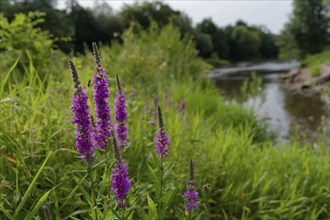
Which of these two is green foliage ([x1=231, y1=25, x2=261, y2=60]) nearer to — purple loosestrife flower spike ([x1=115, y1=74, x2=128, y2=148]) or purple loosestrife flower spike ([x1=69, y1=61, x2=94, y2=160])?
purple loosestrife flower spike ([x1=115, y1=74, x2=128, y2=148])

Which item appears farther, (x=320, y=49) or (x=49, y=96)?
(x=320, y=49)

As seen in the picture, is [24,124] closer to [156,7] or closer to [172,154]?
[172,154]

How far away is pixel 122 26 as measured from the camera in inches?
1902

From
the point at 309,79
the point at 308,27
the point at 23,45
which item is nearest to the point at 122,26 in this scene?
the point at 308,27

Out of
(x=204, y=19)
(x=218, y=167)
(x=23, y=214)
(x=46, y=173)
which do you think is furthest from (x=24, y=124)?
(x=204, y=19)

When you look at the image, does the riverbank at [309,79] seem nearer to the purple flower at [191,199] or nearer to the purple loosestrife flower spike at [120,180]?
the purple flower at [191,199]

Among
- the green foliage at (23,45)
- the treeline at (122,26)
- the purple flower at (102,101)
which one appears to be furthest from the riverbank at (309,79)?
the purple flower at (102,101)

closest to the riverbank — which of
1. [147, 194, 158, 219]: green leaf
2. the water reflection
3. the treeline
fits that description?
the water reflection

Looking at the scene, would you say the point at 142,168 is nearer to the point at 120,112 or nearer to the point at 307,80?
the point at 120,112

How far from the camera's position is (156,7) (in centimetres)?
6038

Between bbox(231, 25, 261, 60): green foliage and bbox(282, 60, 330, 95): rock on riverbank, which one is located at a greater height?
bbox(231, 25, 261, 60): green foliage

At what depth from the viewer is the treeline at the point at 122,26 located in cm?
3101

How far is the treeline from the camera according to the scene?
31013 mm

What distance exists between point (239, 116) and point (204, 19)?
86632mm
